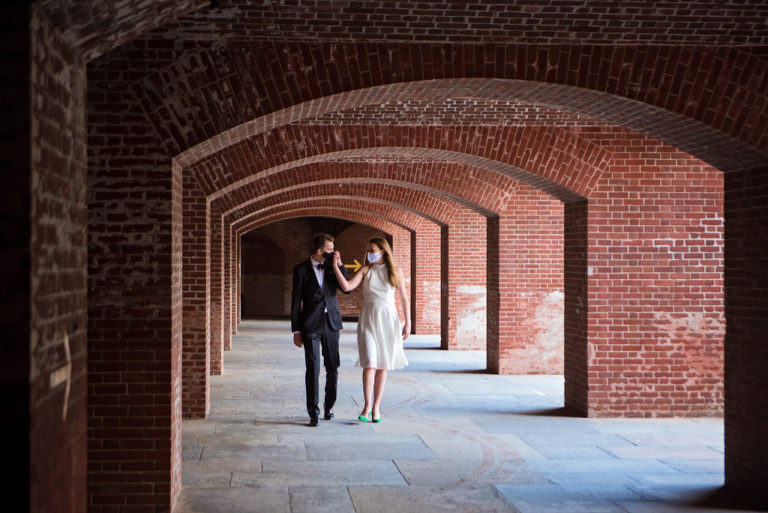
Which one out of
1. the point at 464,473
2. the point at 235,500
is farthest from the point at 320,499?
the point at 464,473

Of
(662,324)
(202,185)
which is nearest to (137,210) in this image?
(202,185)

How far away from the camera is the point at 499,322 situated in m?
12.7

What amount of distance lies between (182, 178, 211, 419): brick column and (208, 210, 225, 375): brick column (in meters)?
3.09

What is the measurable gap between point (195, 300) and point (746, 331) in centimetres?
566

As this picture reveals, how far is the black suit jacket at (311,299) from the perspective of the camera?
848cm

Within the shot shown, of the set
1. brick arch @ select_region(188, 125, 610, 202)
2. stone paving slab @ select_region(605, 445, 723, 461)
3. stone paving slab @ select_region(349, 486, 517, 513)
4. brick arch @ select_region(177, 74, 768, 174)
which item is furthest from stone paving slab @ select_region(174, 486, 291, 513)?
brick arch @ select_region(188, 125, 610, 202)

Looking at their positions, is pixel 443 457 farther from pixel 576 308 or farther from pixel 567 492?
pixel 576 308

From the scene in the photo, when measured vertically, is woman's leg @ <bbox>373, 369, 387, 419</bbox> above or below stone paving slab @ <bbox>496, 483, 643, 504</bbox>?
above

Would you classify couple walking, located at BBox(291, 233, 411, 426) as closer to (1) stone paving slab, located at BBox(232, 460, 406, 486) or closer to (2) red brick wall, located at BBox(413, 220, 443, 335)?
(1) stone paving slab, located at BBox(232, 460, 406, 486)

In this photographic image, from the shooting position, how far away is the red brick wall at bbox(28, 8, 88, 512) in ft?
Result: 9.62

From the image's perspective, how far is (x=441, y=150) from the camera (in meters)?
9.81

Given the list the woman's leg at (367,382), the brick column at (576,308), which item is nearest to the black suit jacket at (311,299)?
the woman's leg at (367,382)

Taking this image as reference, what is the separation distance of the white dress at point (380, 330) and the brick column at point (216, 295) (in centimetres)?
466

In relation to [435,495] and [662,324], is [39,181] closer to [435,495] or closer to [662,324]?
[435,495]
